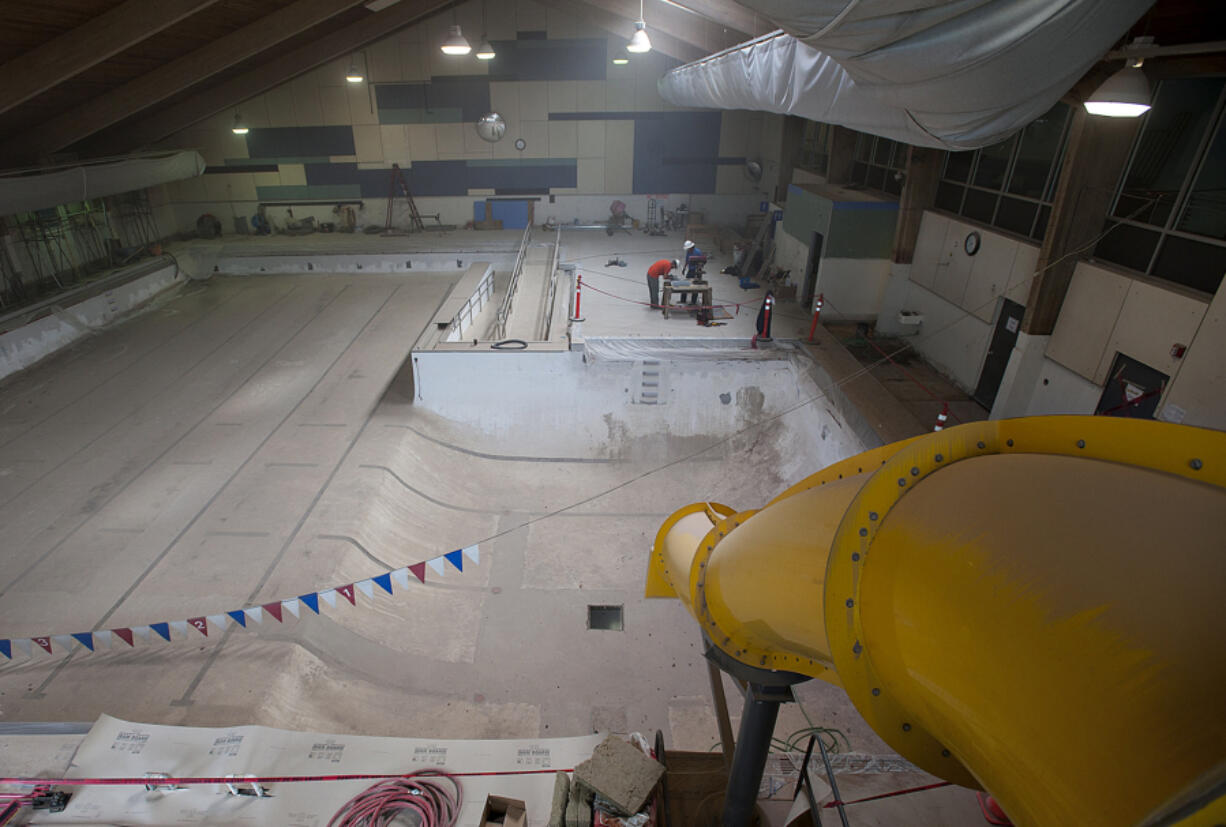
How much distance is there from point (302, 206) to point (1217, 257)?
21132 millimetres

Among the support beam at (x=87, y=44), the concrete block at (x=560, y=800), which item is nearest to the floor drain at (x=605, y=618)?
the concrete block at (x=560, y=800)

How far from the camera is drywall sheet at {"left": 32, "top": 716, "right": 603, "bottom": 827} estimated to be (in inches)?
164

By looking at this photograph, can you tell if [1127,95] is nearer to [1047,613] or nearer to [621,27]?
[1047,613]

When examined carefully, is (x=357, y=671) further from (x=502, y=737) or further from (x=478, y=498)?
(x=478, y=498)

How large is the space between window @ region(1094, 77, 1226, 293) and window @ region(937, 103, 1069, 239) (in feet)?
3.70

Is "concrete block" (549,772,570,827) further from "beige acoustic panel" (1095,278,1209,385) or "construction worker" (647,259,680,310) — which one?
"construction worker" (647,259,680,310)

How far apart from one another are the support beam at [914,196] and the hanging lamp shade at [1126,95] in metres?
5.50

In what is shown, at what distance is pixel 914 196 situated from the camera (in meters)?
10.2

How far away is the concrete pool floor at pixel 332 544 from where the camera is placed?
567 centimetres

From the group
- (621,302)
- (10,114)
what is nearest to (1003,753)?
(621,302)

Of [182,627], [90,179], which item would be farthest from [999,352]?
[90,179]

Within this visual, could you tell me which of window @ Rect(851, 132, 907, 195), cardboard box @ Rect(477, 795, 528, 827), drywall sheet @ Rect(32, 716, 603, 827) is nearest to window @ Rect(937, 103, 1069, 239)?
window @ Rect(851, 132, 907, 195)

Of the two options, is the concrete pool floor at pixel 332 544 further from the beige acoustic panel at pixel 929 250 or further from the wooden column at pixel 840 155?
the wooden column at pixel 840 155

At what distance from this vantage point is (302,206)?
62.7ft
